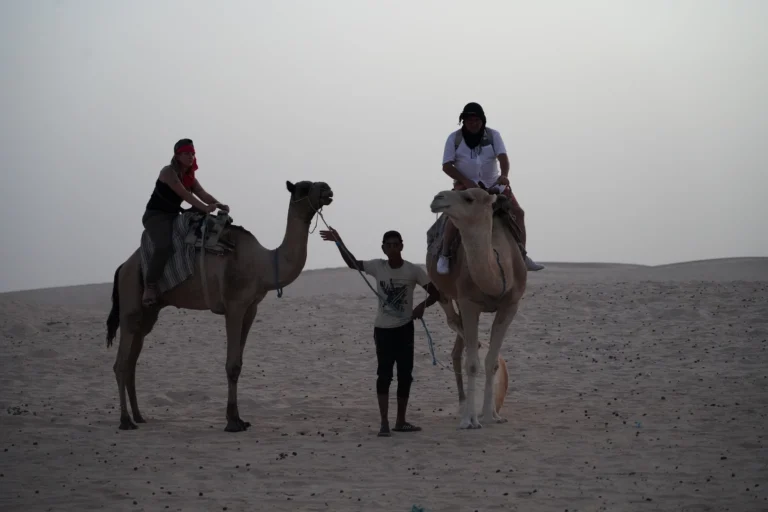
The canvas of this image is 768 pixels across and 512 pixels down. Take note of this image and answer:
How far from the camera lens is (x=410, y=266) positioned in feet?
32.4

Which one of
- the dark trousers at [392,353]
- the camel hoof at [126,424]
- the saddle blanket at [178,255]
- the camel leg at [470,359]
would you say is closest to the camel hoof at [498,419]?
the camel leg at [470,359]

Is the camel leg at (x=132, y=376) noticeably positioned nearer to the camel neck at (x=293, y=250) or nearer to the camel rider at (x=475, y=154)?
the camel neck at (x=293, y=250)

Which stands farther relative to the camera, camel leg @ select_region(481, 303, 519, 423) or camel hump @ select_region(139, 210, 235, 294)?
camel hump @ select_region(139, 210, 235, 294)

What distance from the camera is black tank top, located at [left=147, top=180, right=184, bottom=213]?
10773 mm

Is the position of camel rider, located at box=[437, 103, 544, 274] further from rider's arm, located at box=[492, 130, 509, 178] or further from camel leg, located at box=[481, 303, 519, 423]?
camel leg, located at box=[481, 303, 519, 423]

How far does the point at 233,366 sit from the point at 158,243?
5.23 feet

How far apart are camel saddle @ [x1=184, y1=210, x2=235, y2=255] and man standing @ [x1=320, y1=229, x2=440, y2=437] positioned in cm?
174

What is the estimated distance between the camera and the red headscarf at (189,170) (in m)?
10.7

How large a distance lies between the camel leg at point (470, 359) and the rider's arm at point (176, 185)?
10.2 feet

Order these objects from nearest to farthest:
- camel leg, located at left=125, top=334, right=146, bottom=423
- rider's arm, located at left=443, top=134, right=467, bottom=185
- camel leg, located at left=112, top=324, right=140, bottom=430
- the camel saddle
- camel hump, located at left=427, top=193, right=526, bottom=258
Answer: camel hump, located at left=427, top=193, right=526, bottom=258, the camel saddle, camel leg, located at left=112, top=324, right=140, bottom=430, rider's arm, located at left=443, top=134, right=467, bottom=185, camel leg, located at left=125, top=334, right=146, bottom=423

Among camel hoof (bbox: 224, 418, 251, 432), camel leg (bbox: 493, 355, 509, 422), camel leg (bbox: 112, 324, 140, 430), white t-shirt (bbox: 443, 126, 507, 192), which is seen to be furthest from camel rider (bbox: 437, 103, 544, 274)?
camel leg (bbox: 112, 324, 140, 430)

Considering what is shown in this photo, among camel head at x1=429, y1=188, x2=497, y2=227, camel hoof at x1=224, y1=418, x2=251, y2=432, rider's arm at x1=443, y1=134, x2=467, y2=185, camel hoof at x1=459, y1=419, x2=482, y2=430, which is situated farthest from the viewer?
rider's arm at x1=443, y1=134, x2=467, y2=185

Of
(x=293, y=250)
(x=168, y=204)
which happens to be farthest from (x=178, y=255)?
(x=293, y=250)

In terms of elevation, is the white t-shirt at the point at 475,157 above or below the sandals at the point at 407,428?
above
